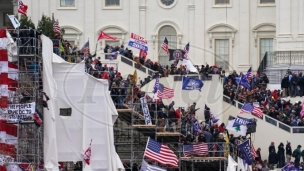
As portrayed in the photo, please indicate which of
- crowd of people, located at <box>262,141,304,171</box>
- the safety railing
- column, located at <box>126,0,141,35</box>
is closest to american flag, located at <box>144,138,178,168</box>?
crowd of people, located at <box>262,141,304,171</box>

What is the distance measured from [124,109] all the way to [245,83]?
16.0 m

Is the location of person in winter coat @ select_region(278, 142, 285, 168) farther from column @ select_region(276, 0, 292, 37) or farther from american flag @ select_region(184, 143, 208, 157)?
column @ select_region(276, 0, 292, 37)

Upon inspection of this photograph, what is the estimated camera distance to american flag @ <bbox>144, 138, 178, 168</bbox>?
113 m

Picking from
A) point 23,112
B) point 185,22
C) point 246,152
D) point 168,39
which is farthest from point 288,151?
point 23,112

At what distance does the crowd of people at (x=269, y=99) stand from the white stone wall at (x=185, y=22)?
13.3 meters

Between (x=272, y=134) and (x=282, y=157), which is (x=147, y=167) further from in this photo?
(x=272, y=134)

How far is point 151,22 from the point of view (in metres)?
149

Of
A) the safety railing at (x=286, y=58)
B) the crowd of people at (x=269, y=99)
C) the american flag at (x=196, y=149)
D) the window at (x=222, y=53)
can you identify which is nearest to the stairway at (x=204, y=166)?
the american flag at (x=196, y=149)

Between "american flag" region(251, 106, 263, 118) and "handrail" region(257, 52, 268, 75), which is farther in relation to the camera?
"handrail" region(257, 52, 268, 75)

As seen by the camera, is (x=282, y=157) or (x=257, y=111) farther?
(x=257, y=111)

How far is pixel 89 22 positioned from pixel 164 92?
2730 centimetres

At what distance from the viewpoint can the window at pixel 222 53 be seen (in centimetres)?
14625

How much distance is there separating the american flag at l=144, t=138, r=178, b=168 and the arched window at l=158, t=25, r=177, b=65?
32.0m

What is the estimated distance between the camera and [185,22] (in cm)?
14825
